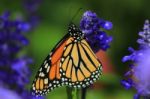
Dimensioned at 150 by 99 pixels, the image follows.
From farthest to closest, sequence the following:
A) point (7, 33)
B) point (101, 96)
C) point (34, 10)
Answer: point (34, 10), point (101, 96), point (7, 33)

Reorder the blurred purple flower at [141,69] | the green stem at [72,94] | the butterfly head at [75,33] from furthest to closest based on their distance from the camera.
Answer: the butterfly head at [75,33] < the green stem at [72,94] < the blurred purple flower at [141,69]

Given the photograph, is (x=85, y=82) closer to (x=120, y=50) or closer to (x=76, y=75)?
(x=76, y=75)

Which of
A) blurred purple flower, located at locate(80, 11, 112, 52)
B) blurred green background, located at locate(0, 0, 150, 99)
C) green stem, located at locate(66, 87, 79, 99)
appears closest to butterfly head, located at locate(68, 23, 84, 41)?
blurred purple flower, located at locate(80, 11, 112, 52)

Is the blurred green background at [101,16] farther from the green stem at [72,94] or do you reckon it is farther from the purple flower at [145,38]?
the purple flower at [145,38]

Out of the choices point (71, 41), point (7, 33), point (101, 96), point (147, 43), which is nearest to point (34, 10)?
point (101, 96)

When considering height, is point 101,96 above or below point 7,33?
above

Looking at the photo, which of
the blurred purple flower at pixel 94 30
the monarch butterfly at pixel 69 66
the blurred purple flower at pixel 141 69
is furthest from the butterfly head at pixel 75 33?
the blurred purple flower at pixel 141 69

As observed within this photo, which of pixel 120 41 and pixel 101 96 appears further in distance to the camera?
pixel 120 41

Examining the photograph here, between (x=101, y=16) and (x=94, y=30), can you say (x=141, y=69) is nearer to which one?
(x=94, y=30)
